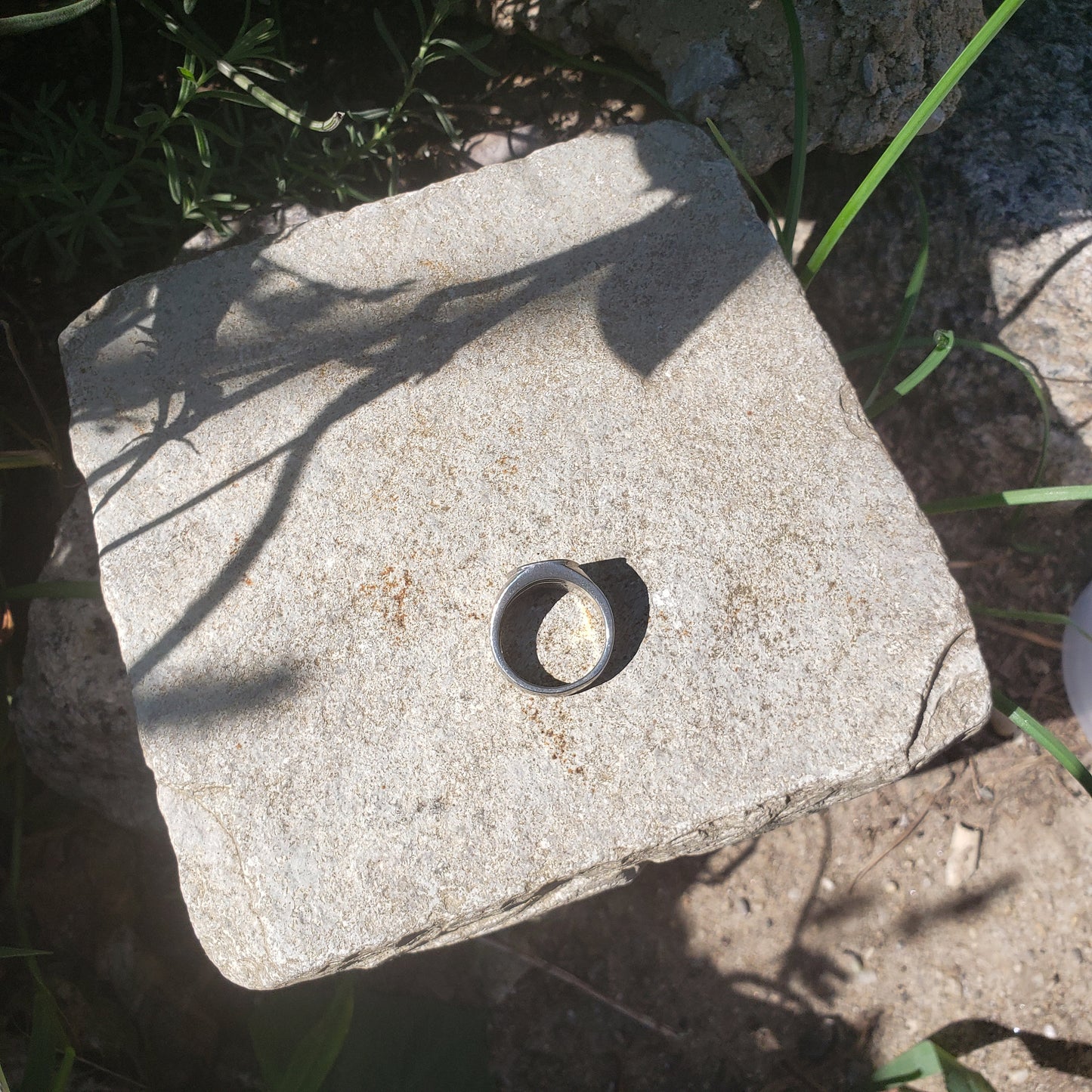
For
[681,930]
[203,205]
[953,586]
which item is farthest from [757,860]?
[203,205]

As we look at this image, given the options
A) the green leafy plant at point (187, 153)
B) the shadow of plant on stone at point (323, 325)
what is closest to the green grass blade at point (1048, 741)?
the shadow of plant on stone at point (323, 325)

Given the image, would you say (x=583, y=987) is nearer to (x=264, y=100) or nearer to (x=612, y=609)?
(x=612, y=609)

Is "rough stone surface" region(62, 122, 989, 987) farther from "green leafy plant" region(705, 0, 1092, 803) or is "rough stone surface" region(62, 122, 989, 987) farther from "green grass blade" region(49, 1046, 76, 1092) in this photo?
"green grass blade" region(49, 1046, 76, 1092)

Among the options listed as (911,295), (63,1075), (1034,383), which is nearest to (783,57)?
(911,295)

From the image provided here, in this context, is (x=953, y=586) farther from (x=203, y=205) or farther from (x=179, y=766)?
(x=203, y=205)

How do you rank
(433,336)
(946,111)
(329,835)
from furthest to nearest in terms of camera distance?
(946,111), (433,336), (329,835)

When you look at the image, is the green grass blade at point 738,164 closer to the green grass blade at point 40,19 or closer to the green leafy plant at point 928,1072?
the green grass blade at point 40,19
